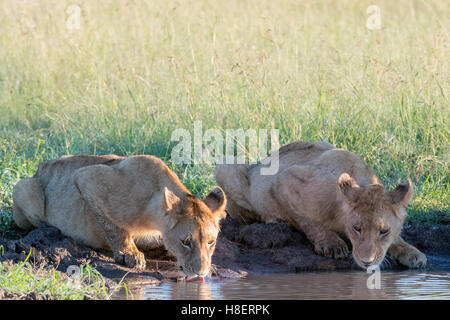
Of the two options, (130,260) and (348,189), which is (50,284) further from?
(348,189)

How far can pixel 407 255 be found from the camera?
6949 millimetres

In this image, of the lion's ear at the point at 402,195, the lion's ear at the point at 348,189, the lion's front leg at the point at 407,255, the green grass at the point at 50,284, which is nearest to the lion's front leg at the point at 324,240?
the lion's front leg at the point at 407,255

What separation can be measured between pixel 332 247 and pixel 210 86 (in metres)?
3.79

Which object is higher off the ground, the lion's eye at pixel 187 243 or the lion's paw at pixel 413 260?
the lion's eye at pixel 187 243

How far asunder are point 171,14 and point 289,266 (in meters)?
6.13

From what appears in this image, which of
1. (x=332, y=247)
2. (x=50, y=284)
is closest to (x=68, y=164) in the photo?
(x=50, y=284)

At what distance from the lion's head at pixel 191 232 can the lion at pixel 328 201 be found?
3.82 ft

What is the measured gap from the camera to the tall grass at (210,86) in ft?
29.8

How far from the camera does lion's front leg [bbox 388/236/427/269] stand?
22.7 ft

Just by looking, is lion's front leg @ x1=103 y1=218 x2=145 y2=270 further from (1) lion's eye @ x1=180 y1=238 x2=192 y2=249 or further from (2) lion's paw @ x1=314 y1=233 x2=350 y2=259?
(2) lion's paw @ x1=314 y1=233 x2=350 y2=259

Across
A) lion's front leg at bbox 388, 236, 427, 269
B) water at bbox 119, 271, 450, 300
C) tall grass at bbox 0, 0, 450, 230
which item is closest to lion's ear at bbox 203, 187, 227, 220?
water at bbox 119, 271, 450, 300

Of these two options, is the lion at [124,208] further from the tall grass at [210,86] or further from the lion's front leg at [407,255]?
the lion's front leg at [407,255]

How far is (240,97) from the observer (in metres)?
10.1
